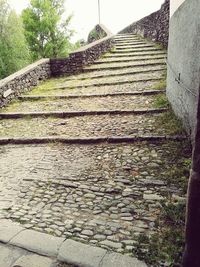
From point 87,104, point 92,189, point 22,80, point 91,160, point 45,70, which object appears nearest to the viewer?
point 92,189

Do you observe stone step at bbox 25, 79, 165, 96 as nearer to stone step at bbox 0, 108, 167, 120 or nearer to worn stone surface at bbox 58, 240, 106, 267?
stone step at bbox 0, 108, 167, 120

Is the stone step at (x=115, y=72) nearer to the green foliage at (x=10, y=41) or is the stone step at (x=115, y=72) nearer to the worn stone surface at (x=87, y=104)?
the worn stone surface at (x=87, y=104)

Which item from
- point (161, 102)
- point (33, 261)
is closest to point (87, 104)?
point (161, 102)

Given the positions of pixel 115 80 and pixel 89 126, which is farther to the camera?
pixel 115 80

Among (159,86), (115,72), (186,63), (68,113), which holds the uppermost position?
(186,63)

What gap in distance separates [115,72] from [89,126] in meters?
4.63

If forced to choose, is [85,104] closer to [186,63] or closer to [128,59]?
[186,63]

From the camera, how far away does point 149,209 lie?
11.1 ft

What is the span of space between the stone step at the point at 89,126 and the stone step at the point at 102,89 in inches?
66.3

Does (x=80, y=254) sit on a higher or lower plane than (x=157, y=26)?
lower

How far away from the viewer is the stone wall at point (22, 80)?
7984 mm

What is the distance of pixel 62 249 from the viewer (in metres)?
2.81

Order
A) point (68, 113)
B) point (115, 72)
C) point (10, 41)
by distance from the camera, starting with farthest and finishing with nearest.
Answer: point (10, 41), point (115, 72), point (68, 113)

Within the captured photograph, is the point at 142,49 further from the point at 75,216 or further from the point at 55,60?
the point at 75,216
